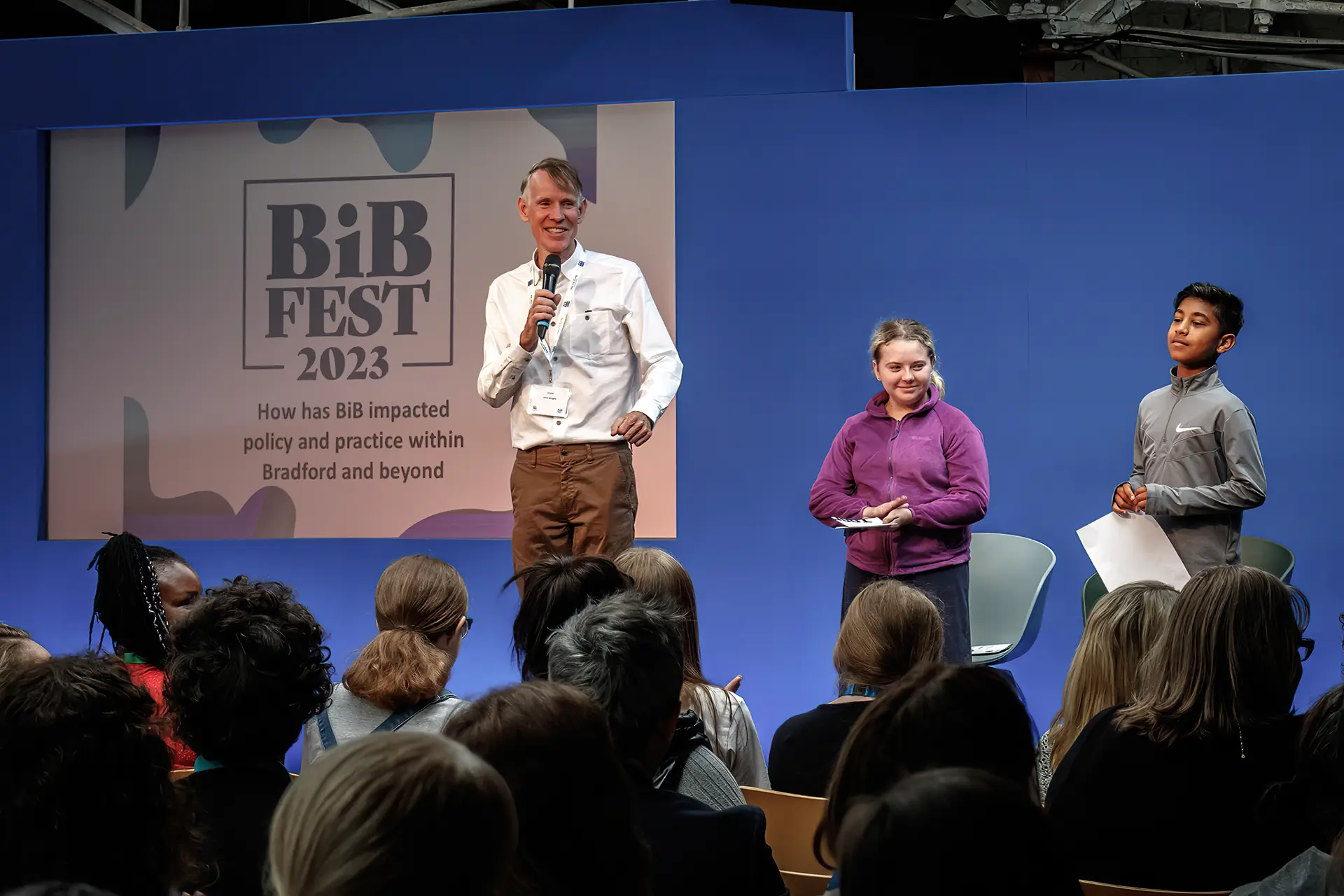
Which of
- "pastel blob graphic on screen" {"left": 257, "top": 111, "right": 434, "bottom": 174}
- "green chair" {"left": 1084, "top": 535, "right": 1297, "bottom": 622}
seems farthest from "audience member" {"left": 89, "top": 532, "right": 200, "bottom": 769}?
"green chair" {"left": 1084, "top": 535, "right": 1297, "bottom": 622}

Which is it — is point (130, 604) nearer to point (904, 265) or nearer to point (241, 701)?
point (241, 701)

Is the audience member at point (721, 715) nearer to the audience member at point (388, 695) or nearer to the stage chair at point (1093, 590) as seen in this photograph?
the audience member at point (388, 695)

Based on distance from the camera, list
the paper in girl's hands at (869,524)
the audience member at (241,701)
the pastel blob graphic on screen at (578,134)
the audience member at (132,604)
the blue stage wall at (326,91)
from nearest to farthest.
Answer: the audience member at (241,701)
the audience member at (132,604)
the paper in girl's hands at (869,524)
the blue stage wall at (326,91)
the pastel blob graphic on screen at (578,134)

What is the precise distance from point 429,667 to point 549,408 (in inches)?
68.8

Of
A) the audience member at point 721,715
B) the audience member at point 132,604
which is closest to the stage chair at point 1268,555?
the audience member at point 721,715

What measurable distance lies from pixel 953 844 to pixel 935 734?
1.74 feet

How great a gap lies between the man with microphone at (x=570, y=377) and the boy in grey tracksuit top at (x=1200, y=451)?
161 centimetres

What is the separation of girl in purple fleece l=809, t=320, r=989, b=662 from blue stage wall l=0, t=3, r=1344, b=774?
847mm

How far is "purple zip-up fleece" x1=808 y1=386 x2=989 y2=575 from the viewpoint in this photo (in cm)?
399

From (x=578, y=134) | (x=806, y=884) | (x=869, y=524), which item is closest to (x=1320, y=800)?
(x=806, y=884)

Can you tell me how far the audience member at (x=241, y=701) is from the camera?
1714 mm

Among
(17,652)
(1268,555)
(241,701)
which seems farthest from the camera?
(1268,555)

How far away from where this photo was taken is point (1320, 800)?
1544mm

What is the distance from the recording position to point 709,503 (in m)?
5.18
